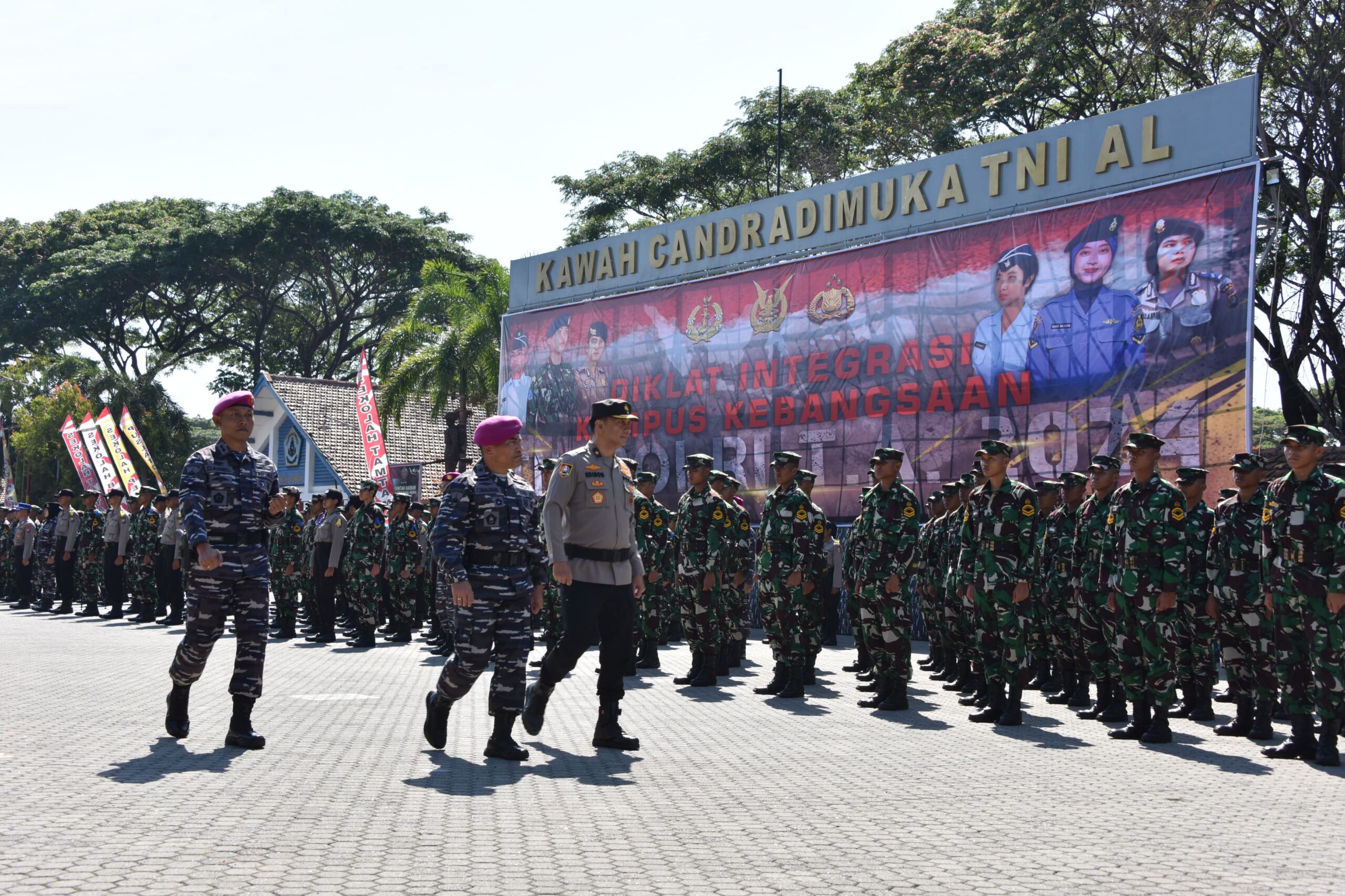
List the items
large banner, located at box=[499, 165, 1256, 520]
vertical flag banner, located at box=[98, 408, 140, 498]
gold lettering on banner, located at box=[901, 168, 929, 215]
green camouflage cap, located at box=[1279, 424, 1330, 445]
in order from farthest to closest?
vertical flag banner, located at box=[98, 408, 140, 498] → gold lettering on banner, located at box=[901, 168, 929, 215] → large banner, located at box=[499, 165, 1256, 520] → green camouflage cap, located at box=[1279, 424, 1330, 445]

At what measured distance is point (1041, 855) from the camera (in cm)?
459

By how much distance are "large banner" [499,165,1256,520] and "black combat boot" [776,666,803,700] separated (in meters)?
6.63

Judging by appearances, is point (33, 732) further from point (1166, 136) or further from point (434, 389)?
point (434, 389)

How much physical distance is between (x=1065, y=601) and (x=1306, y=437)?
2.99m

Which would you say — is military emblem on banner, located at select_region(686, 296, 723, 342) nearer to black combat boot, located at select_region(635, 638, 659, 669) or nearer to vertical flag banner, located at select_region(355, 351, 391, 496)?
vertical flag banner, located at select_region(355, 351, 391, 496)

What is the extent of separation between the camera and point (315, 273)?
5281cm

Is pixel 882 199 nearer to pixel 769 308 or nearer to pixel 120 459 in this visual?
pixel 769 308

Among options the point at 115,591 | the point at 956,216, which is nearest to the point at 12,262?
the point at 115,591

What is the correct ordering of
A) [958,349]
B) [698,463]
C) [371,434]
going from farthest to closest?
1. [371,434]
2. [958,349]
3. [698,463]

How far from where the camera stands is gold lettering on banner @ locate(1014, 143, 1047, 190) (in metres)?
17.1

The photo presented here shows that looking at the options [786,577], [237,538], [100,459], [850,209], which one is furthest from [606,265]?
[237,538]

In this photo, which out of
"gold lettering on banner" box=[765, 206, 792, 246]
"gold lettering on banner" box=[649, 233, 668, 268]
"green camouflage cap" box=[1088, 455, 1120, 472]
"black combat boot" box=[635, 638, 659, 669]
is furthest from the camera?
"gold lettering on banner" box=[649, 233, 668, 268]

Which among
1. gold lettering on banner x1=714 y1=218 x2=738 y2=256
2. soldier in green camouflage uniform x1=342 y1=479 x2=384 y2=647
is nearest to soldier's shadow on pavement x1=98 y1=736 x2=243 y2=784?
soldier in green camouflage uniform x1=342 y1=479 x2=384 y2=647

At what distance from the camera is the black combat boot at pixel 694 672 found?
10727 millimetres
